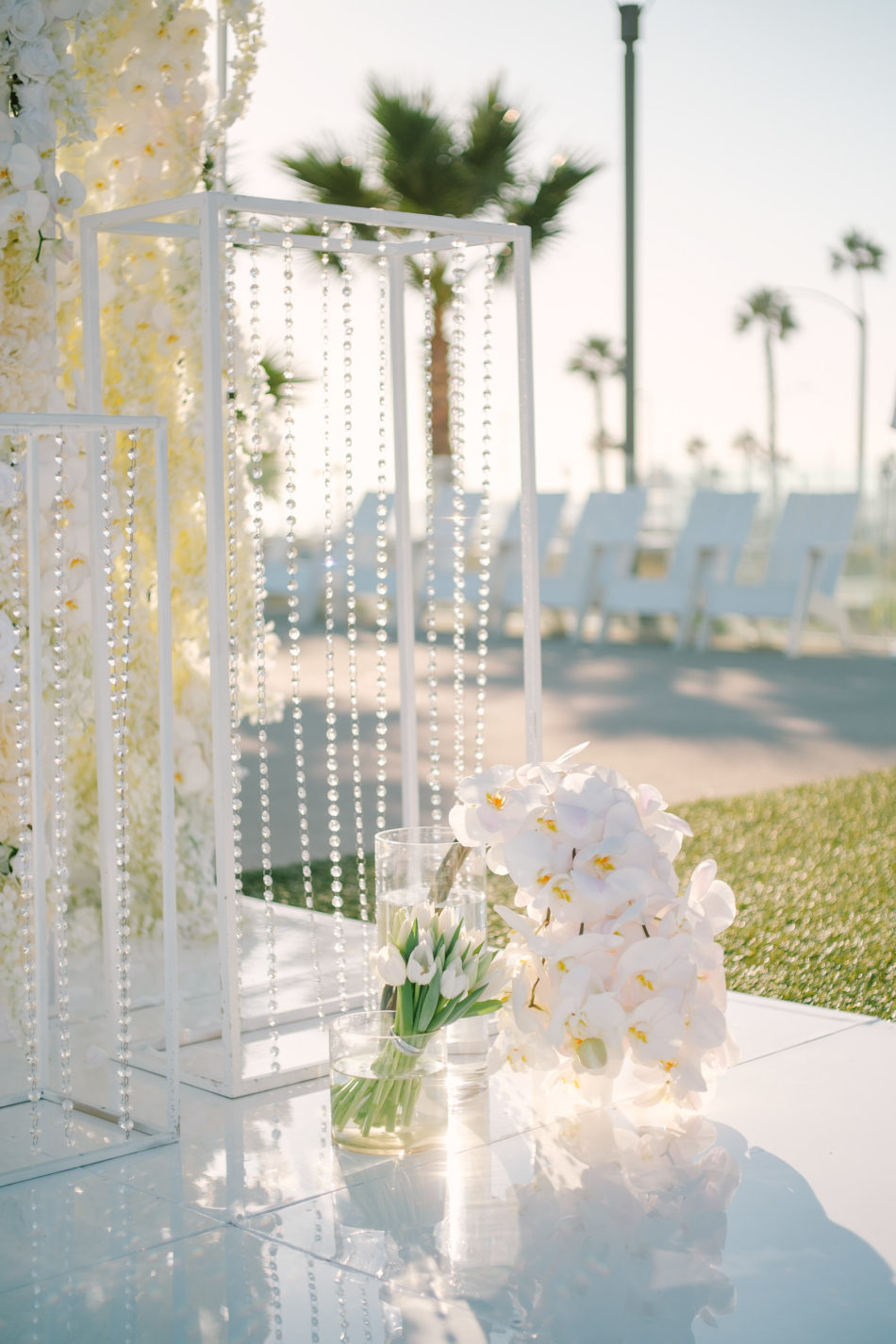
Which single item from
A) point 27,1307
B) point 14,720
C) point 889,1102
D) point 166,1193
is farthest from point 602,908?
point 14,720

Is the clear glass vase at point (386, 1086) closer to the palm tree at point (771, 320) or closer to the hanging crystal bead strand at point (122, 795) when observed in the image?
the hanging crystal bead strand at point (122, 795)

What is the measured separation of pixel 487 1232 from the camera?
5.99 ft

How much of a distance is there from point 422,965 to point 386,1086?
0.58ft

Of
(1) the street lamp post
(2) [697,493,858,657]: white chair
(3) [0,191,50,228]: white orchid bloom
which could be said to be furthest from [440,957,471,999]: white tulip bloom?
(1) the street lamp post

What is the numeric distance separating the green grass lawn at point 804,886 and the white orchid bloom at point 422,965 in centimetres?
99

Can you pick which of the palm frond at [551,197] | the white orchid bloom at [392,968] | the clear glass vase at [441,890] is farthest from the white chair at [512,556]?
the white orchid bloom at [392,968]

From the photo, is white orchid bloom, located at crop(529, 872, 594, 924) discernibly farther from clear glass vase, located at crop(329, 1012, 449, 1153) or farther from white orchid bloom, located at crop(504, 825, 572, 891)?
clear glass vase, located at crop(329, 1012, 449, 1153)

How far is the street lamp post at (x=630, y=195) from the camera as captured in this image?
8836 mm

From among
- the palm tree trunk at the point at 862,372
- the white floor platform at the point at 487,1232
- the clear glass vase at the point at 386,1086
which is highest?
the palm tree trunk at the point at 862,372

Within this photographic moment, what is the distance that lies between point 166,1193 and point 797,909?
6.42ft

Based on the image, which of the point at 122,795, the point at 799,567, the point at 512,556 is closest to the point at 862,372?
the point at 512,556

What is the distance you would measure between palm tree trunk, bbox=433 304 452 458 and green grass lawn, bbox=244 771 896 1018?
27.2 ft

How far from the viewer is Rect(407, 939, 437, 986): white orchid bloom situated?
2139mm

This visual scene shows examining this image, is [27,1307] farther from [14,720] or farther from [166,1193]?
[14,720]
